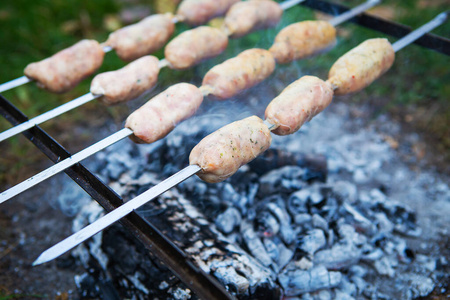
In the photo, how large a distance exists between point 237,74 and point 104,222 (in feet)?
3.78

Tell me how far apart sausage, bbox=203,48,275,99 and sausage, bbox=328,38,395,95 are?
0.42 metres

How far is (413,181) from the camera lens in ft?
9.00

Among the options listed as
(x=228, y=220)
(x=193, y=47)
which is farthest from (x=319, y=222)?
(x=193, y=47)

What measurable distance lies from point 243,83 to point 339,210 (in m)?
1.06

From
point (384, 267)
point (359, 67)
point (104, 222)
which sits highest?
point (104, 222)

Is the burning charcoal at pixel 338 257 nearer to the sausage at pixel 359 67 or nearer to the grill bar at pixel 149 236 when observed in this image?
the sausage at pixel 359 67

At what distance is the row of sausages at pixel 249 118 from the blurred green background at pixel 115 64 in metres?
0.94

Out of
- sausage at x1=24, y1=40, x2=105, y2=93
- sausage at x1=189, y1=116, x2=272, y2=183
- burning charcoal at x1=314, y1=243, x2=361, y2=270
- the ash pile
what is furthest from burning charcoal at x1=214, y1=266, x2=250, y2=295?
sausage at x1=24, y1=40, x2=105, y2=93

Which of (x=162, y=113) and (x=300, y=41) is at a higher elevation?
(x=162, y=113)

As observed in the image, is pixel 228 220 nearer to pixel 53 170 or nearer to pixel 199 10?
pixel 53 170

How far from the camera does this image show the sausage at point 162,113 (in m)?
1.76

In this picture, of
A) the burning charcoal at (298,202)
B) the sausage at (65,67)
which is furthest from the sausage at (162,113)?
the burning charcoal at (298,202)

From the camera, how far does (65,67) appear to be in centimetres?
217

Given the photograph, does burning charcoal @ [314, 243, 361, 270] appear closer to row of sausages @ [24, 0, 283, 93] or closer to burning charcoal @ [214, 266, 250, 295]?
burning charcoal @ [214, 266, 250, 295]
